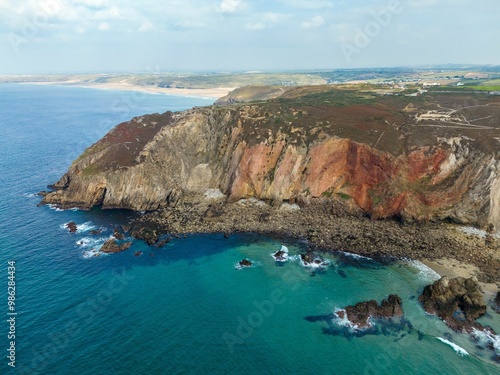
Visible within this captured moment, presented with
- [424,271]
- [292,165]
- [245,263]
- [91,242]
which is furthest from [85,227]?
[424,271]

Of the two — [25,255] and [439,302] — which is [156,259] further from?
[439,302]

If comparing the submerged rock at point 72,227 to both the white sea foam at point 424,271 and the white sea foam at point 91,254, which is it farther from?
the white sea foam at point 424,271

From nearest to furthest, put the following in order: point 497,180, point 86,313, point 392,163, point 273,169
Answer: point 86,313 → point 497,180 → point 392,163 → point 273,169

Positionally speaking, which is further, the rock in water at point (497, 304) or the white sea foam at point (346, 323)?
the rock in water at point (497, 304)

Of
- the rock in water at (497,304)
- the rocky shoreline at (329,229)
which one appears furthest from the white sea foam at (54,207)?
the rock in water at (497,304)

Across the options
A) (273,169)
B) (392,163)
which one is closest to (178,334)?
(273,169)

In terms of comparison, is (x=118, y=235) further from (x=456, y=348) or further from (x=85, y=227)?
(x=456, y=348)
